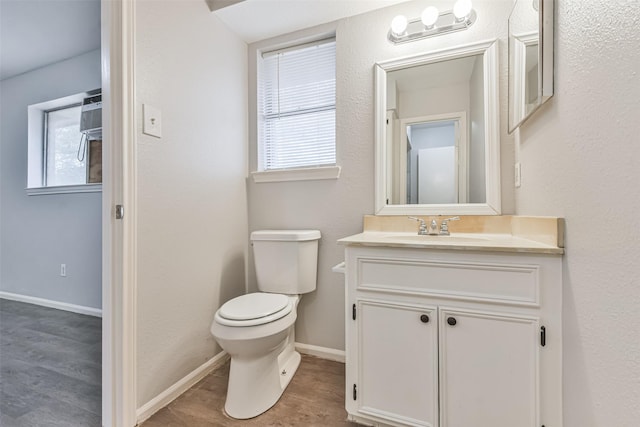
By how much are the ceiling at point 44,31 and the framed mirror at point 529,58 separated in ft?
8.38

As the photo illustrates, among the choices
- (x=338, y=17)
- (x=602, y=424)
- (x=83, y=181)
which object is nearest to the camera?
(x=602, y=424)

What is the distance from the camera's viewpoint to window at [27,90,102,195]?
8.68 feet

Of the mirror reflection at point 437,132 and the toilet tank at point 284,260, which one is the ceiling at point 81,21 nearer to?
the mirror reflection at point 437,132

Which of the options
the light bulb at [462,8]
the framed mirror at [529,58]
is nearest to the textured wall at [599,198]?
the framed mirror at [529,58]

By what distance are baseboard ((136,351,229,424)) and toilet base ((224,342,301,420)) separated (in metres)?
0.29

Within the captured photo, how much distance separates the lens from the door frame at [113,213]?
3.91 ft

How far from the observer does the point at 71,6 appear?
1950 millimetres

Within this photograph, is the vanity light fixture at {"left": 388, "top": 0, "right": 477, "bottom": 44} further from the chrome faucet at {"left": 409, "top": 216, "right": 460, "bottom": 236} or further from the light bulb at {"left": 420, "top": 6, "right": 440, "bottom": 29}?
the chrome faucet at {"left": 409, "top": 216, "right": 460, "bottom": 236}

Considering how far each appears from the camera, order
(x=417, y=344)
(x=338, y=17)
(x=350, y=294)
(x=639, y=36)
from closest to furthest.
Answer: (x=639, y=36) < (x=417, y=344) < (x=350, y=294) < (x=338, y=17)

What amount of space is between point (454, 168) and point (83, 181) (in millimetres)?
3101

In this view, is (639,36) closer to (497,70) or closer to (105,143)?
(497,70)

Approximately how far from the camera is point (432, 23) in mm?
1550

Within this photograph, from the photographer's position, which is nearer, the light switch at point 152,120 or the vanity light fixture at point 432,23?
the light switch at point 152,120

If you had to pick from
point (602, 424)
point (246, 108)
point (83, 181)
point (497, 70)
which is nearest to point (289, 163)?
point (246, 108)
